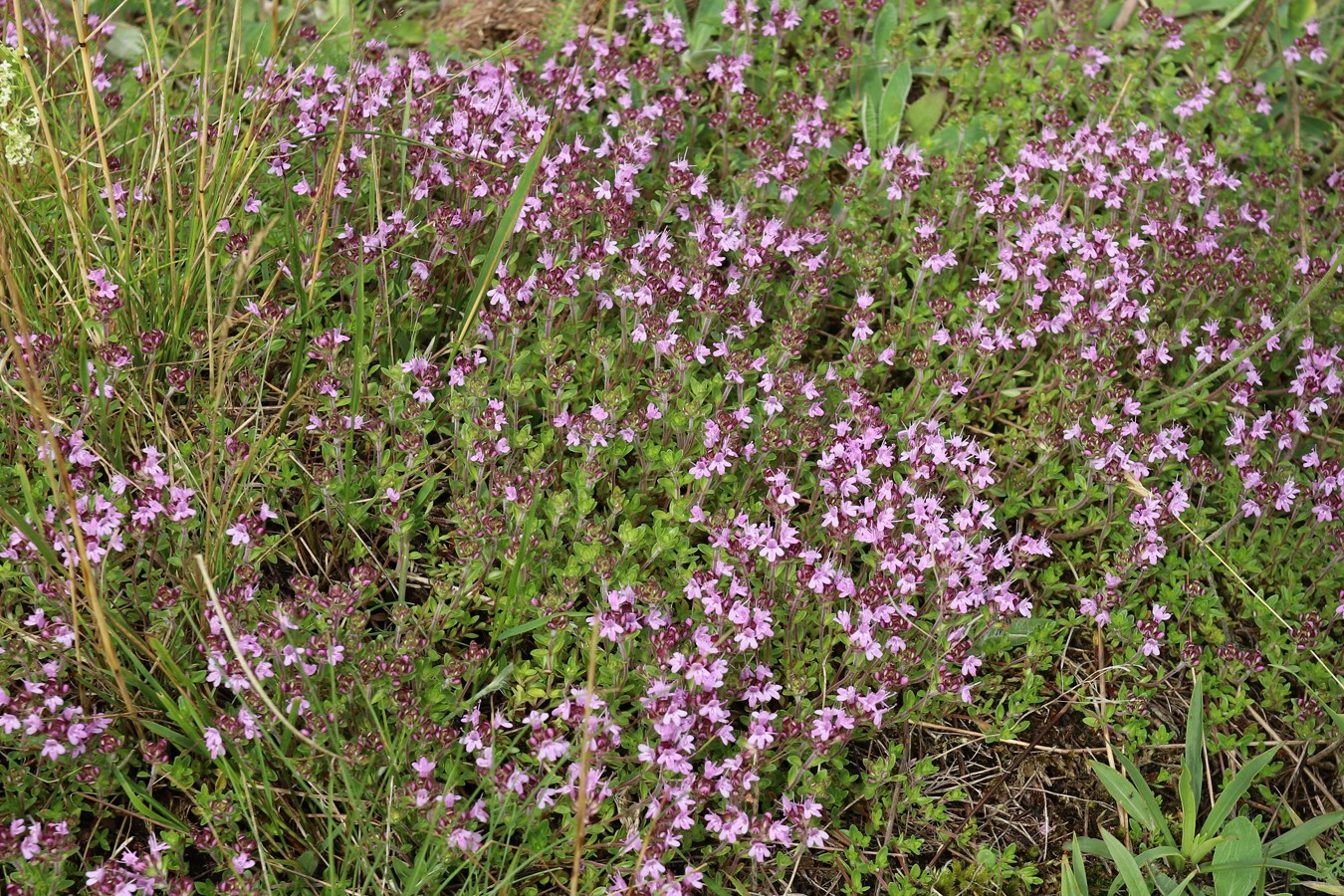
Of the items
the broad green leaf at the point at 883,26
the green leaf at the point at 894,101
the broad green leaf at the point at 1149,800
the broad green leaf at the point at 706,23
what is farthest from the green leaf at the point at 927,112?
the broad green leaf at the point at 1149,800

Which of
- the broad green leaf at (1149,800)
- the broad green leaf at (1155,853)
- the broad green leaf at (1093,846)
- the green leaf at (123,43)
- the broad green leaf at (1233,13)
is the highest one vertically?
the broad green leaf at (1233,13)

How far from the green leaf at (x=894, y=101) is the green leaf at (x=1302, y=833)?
308 centimetres

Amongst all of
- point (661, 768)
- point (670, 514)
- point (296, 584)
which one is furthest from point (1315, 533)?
point (296, 584)

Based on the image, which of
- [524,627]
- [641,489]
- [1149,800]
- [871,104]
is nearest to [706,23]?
[871,104]

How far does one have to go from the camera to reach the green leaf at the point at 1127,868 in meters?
3.23

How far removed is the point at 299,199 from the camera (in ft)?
14.5

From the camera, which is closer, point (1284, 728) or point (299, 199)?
point (1284, 728)

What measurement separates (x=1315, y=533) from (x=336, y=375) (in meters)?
3.32

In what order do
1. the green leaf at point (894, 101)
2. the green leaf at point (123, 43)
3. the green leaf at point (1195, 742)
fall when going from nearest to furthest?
the green leaf at point (1195, 742)
the green leaf at point (894, 101)
the green leaf at point (123, 43)

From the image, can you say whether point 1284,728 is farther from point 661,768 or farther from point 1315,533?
point 661,768

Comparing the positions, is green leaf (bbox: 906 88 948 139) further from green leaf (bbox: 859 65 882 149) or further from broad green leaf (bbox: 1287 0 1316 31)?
broad green leaf (bbox: 1287 0 1316 31)

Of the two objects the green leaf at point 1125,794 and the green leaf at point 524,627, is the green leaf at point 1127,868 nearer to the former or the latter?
the green leaf at point 1125,794

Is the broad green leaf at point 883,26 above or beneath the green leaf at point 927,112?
above

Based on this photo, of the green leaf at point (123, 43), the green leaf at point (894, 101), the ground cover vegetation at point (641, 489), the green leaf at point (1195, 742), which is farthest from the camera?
the green leaf at point (123, 43)
